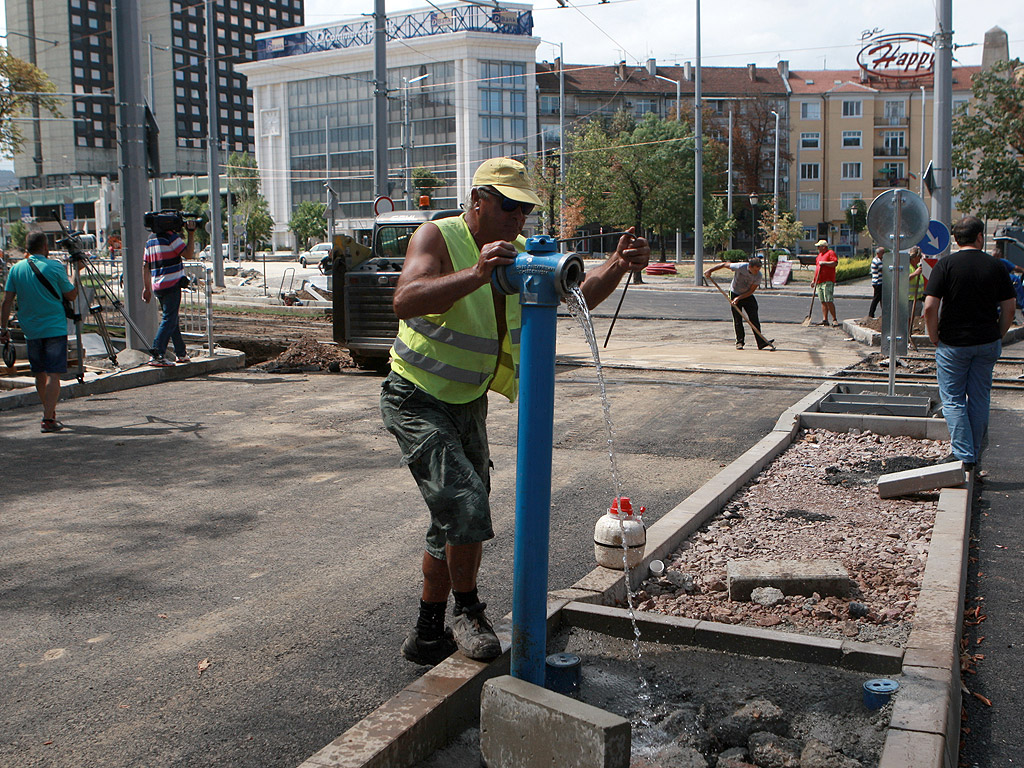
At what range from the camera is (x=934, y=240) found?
518 inches

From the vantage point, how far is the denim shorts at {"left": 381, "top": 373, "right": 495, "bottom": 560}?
11.7 ft

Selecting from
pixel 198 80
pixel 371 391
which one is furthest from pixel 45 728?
pixel 198 80

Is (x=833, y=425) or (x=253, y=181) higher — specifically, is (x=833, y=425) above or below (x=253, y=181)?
below

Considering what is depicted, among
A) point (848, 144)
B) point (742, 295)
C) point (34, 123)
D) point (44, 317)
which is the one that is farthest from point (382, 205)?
point (34, 123)

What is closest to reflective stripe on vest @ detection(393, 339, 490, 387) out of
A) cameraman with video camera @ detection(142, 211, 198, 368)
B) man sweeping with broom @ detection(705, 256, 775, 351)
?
cameraman with video camera @ detection(142, 211, 198, 368)

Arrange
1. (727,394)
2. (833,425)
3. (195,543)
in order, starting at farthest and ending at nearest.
Answer: 1. (727,394)
2. (833,425)
3. (195,543)

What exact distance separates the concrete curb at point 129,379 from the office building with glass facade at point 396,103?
237ft

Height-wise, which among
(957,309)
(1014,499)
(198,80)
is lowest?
(1014,499)

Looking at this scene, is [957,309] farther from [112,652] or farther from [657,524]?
[112,652]

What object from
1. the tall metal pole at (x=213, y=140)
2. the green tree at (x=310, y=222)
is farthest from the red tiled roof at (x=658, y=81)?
the tall metal pole at (x=213, y=140)

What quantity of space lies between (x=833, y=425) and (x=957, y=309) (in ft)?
6.22

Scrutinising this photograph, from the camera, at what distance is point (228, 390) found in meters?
11.8

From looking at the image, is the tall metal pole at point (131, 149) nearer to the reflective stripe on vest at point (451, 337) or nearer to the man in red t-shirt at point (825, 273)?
the reflective stripe on vest at point (451, 337)

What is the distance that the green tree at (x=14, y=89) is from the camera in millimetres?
32188
